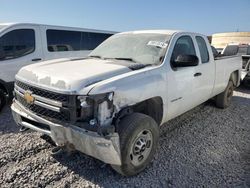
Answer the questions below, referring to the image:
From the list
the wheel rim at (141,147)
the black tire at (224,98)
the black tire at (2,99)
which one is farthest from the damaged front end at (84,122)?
the black tire at (224,98)

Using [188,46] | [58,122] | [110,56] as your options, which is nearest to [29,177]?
[58,122]

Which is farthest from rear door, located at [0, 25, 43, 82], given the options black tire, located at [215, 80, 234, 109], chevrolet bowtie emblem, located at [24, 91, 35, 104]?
black tire, located at [215, 80, 234, 109]

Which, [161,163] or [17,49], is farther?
[17,49]

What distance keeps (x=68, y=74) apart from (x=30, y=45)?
12.0ft

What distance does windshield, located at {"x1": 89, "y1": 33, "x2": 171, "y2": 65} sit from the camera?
363 cm

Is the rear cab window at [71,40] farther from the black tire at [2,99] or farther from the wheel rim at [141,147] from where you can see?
the wheel rim at [141,147]

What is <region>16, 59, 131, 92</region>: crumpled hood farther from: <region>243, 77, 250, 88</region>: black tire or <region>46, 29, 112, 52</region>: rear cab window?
<region>243, 77, 250, 88</region>: black tire

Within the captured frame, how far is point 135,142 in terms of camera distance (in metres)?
2.96

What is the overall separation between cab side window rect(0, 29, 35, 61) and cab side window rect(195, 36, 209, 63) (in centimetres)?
401

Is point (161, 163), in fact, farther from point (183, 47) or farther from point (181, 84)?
point (183, 47)

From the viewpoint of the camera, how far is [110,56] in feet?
13.1

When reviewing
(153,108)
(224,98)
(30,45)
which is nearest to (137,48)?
(153,108)

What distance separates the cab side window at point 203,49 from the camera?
462 centimetres

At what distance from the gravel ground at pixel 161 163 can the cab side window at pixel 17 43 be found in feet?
5.66
